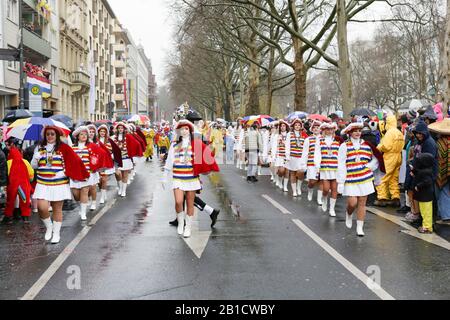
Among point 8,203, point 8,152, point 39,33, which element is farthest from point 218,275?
point 39,33

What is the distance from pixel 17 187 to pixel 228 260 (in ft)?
17.5

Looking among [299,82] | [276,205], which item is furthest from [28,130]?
[299,82]

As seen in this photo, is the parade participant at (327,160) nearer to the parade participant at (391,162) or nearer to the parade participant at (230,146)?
the parade participant at (391,162)

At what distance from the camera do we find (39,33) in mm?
39500

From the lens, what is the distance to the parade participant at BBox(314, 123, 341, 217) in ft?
37.9

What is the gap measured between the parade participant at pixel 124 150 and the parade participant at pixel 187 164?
5414mm

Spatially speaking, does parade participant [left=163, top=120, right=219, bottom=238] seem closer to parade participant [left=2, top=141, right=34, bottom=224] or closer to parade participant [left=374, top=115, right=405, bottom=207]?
parade participant [left=2, top=141, right=34, bottom=224]

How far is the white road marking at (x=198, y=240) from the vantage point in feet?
26.0

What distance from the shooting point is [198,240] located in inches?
341

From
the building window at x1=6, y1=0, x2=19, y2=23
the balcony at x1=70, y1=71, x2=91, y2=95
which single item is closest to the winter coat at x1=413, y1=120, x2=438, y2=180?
the building window at x1=6, y1=0, x2=19, y2=23

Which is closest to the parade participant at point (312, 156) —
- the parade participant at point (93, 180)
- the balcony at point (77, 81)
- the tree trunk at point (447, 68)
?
the parade participant at point (93, 180)

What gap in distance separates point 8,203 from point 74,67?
A: 140 feet

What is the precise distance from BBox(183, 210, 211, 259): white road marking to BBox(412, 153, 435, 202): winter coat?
3.60m
